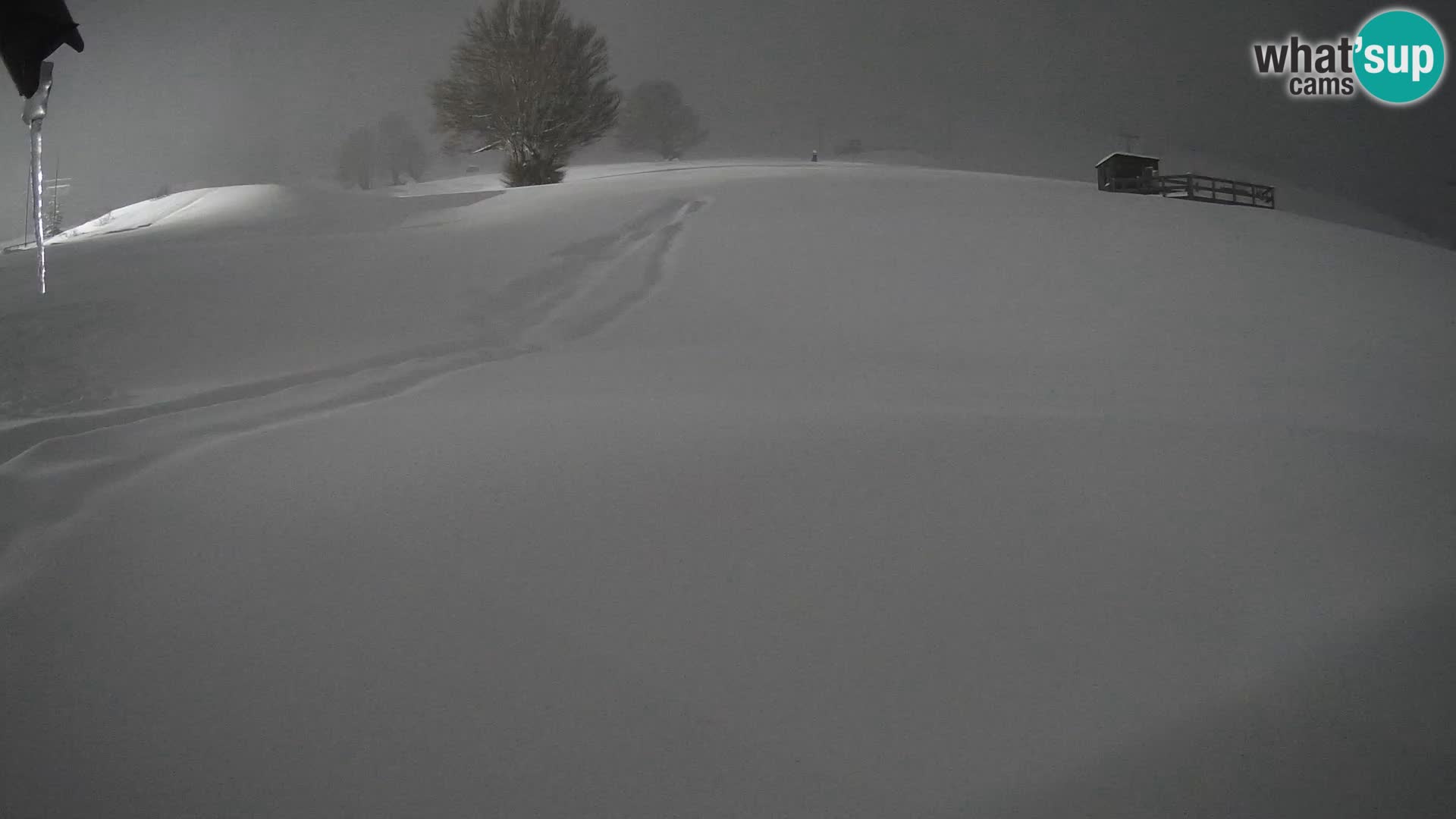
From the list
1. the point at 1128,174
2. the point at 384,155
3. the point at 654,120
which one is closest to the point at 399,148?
the point at 384,155

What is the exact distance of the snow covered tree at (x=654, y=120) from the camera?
42344 millimetres

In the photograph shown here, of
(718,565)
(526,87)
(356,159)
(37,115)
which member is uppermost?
(356,159)

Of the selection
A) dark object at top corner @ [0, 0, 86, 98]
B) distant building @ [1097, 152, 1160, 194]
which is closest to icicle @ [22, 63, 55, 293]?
dark object at top corner @ [0, 0, 86, 98]

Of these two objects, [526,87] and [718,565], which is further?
[526,87]

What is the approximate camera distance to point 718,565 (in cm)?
329

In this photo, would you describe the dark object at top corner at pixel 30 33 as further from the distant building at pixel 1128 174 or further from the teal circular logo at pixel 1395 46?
the teal circular logo at pixel 1395 46

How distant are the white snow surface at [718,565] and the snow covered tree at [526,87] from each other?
613 inches

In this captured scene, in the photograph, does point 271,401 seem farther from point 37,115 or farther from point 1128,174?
point 1128,174

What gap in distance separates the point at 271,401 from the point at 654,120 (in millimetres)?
41091

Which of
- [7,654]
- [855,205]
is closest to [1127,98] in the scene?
[855,205]

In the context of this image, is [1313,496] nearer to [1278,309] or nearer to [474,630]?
[474,630]

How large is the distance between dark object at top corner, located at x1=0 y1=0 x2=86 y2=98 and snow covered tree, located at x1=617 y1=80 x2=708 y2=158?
1657 inches

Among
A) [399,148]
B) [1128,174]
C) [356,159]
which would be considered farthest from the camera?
[399,148]

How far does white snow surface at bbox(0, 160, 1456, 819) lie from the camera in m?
2.31
